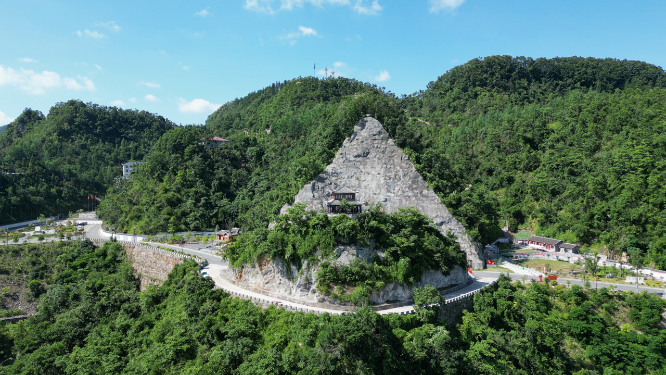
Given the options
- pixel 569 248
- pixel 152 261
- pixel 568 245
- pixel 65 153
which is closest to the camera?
pixel 152 261

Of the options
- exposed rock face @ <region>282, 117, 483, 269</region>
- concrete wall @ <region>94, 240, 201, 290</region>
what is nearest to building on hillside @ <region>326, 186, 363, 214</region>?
exposed rock face @ <region>282, 117, 483, 269</region>

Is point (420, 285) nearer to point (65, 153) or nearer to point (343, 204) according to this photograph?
point (343, 204)

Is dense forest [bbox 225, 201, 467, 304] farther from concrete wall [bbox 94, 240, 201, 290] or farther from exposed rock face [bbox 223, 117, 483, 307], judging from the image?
concrete wall [bbox 94, 240, 201, 290]

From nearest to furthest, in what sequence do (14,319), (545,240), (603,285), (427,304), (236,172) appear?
(427,304) < (603,285) < (14,319) < (545,240) < (236,172)

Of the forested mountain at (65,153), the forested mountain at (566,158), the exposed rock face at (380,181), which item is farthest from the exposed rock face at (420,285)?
the forested mountain at (65,153)

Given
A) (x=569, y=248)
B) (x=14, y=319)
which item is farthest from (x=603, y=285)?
(x=14, y=319)

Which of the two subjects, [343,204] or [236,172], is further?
[236,172]
